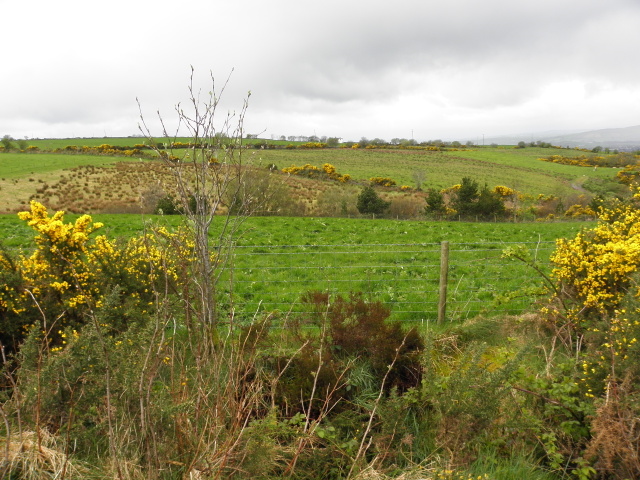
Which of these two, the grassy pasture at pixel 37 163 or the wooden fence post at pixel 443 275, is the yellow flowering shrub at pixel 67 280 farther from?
the grassy pasture at pixel 37 163

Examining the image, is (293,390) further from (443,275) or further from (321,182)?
(321,182)

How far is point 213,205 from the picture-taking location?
11.4 ft

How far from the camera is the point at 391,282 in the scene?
9109 millimetres

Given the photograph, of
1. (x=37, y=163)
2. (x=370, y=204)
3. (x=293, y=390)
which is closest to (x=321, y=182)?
(x=370, y=204)

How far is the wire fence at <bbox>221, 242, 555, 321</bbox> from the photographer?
279 inches

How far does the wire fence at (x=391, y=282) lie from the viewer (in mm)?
7078

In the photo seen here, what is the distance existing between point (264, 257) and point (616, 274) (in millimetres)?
8328

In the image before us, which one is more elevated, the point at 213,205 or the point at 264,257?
the point at 213,205

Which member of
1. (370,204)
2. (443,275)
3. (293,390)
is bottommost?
(370,204)

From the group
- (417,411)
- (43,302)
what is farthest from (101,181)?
(417,411)

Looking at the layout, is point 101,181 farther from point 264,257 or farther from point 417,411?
point 417,411

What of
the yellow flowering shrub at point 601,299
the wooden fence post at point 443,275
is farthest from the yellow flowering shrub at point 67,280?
the yellow flowering shrub at point 601,299

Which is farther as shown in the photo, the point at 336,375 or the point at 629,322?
the point at 336,375

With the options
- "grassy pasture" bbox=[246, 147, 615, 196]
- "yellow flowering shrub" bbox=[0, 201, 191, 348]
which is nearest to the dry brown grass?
"yellow flowering shrub" bbox=[0, 201, 191, 348]
